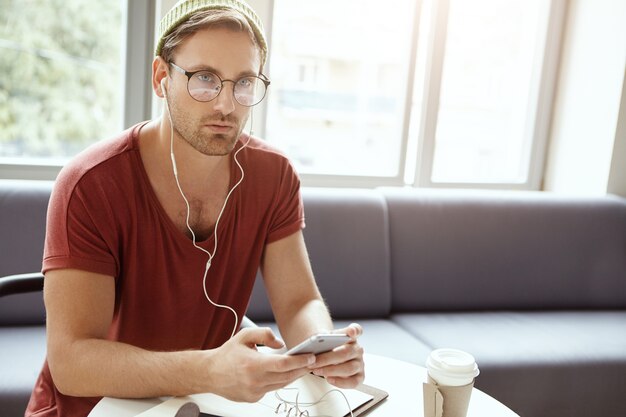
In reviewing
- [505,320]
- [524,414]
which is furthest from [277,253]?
[505,320]

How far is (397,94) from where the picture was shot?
3320mm

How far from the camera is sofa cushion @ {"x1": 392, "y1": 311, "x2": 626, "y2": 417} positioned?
2.20 meters

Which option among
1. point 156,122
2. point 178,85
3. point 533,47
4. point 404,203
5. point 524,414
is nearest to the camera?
point 178,85

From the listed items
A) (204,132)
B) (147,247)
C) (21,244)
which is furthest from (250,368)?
(21,244)

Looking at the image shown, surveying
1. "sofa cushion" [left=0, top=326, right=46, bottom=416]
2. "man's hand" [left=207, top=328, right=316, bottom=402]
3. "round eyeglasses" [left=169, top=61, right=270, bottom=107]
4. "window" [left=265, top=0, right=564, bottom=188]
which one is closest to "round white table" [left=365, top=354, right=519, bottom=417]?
"man's hand" [left=207, top=328, right=316, bottom=402]

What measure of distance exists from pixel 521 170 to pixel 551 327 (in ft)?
4.36

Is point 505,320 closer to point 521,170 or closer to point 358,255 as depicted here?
point 358,255

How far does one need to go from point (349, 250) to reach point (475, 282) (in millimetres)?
646

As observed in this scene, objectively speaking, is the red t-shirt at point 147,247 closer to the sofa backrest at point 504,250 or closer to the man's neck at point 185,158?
the man's neck at point 185,158

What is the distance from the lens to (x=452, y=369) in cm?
104

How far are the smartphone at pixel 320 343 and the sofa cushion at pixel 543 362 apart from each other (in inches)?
49.9

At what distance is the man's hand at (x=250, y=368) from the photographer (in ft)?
3.36

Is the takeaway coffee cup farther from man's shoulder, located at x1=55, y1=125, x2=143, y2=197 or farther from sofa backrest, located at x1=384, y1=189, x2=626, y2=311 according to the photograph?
sofa backrest, located at x1=384, y1=189, x2=626, y2=311

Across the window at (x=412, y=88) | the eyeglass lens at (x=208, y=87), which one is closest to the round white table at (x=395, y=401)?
the eyeglass lens at (x=208, y=87)
